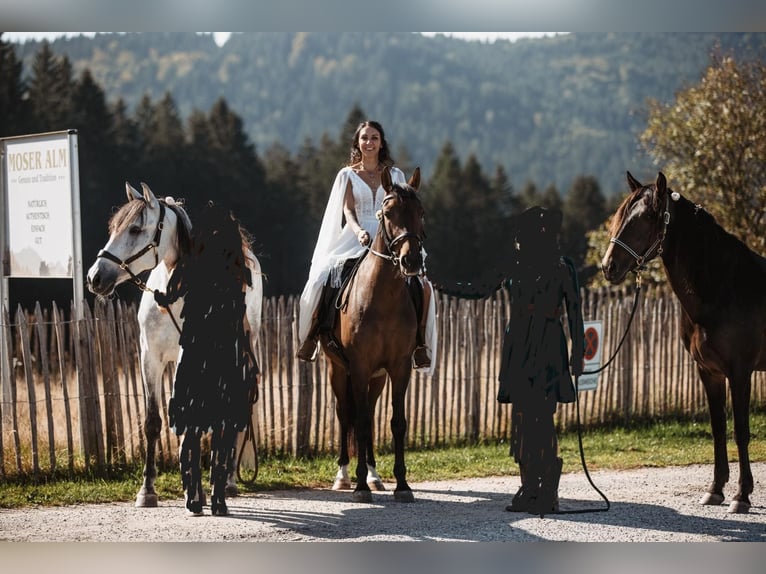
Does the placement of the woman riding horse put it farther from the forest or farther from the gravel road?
the forest

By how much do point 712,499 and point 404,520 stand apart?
2031mm

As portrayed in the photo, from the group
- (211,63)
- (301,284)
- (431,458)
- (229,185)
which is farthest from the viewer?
(211,63)

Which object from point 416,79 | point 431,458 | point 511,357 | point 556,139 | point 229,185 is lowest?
point 431,458

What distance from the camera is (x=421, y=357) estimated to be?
6469 millimetres

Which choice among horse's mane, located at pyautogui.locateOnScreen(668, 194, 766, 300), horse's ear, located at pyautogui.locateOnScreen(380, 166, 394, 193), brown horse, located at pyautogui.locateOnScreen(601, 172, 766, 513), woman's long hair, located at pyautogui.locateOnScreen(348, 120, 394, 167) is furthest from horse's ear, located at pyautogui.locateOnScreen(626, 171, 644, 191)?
woman's long hair, located at pyautogui.locateOnScreen(348, 120, 394, 167)

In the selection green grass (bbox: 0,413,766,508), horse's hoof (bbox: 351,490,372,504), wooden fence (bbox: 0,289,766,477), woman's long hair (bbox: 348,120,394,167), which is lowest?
green grass (bbox: 0,413,766,508)

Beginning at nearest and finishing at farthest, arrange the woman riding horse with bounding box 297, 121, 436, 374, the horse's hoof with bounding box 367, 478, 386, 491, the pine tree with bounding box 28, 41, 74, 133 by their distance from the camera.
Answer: the woman riding horse with bounding box 297, 121, 436, 374
the horse's hoof with bounding box 367, 478, 386, 491
the pine tree with bounding box 28, 41, 74, 133

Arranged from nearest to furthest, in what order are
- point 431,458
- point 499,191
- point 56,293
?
point 431,458, point 56,293, point 499,191

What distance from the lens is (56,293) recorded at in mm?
20844

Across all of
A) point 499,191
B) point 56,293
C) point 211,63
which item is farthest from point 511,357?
point 211,63

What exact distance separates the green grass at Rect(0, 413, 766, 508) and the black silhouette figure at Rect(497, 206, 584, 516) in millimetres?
1625

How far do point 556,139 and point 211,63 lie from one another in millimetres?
28772

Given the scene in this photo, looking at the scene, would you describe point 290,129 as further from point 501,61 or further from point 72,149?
point 72,149

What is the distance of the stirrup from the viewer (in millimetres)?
6449
